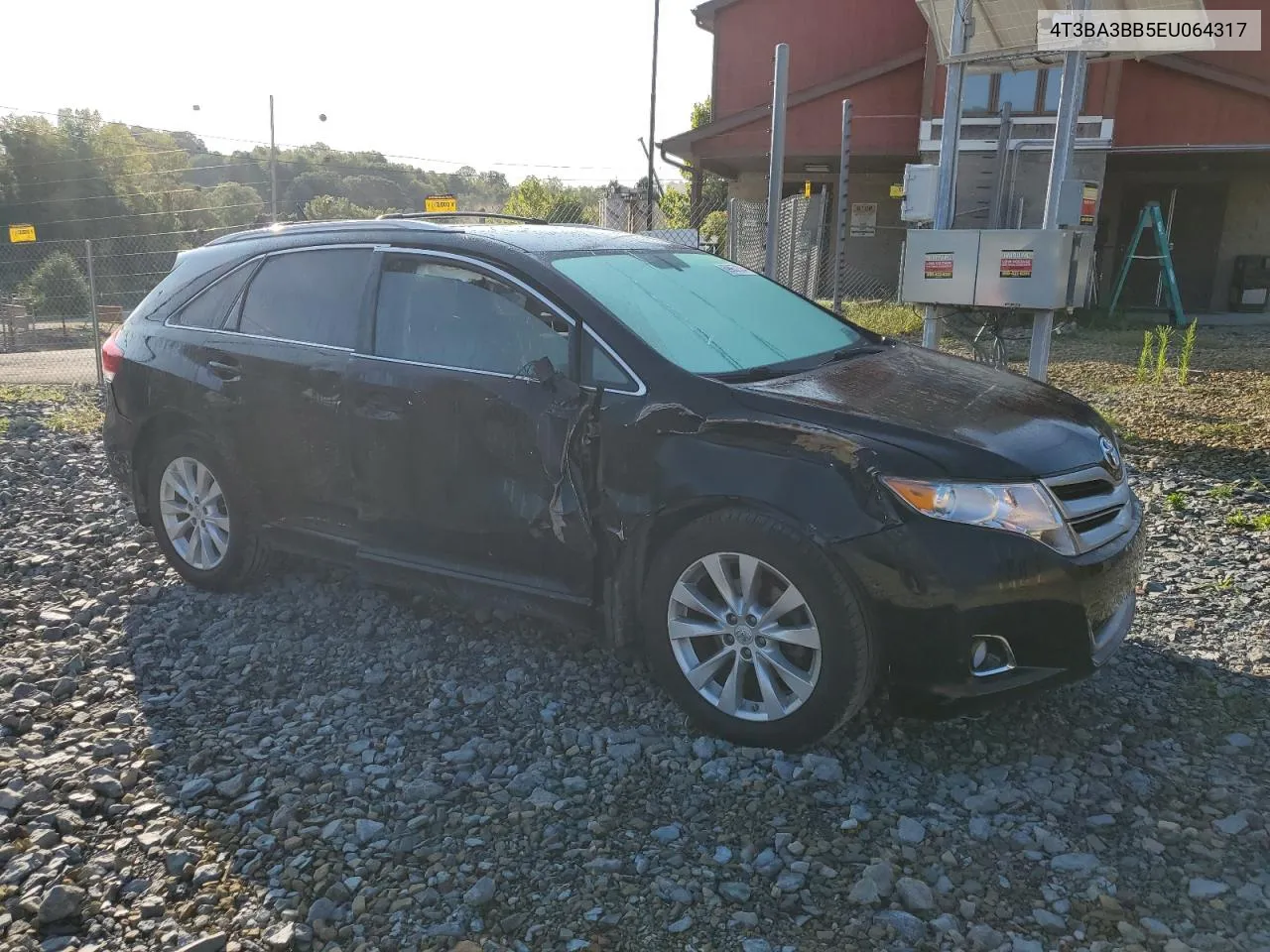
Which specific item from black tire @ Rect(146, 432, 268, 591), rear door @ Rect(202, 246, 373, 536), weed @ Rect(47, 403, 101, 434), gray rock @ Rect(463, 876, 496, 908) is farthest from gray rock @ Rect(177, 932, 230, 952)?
weed @ Rect(47, 403, 101, 434)

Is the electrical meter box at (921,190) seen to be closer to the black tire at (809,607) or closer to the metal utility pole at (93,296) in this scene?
the black tire at (809,607)

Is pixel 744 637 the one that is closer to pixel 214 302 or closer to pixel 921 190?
pixel 214 302

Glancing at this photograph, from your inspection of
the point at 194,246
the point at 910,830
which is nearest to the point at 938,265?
the point at 910,830

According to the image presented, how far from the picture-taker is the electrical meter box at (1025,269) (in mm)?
6203

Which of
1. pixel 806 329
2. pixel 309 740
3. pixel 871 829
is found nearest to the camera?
pixel 871 829

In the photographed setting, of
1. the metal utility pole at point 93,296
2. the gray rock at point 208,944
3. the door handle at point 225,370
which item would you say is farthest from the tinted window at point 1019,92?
the gray rock at point 208,944

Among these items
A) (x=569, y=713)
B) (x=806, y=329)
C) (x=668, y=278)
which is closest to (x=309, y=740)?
(x=569, y=713)

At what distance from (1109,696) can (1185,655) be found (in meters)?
0.55

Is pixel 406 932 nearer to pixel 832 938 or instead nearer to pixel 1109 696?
pixel 832 938

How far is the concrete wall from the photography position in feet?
63.5

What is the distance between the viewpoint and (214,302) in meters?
4.91

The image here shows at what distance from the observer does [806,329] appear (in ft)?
14.6

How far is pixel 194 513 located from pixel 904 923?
12.4 ft

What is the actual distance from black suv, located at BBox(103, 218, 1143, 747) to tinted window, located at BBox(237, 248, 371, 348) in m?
0.01
